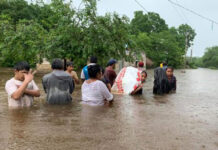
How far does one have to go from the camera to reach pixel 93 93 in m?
5.88

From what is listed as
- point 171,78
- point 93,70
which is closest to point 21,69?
point 93,70

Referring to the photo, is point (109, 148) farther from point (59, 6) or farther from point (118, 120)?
point (59, 6)

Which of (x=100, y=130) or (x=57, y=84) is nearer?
(x=100, y=130)

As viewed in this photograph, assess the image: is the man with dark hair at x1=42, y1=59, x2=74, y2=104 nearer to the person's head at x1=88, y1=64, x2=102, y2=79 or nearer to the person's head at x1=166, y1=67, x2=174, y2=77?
the person's head at x1=88, y1=64, x2=102, y2=79

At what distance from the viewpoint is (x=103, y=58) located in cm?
1616

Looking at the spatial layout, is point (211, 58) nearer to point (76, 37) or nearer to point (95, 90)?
point (76, 37)

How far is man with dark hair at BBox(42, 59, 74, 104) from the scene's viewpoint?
19.1 feet

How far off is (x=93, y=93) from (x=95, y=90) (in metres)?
0.13

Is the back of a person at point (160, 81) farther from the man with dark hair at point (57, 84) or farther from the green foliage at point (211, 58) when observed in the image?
the green foliage at point (211, 58)

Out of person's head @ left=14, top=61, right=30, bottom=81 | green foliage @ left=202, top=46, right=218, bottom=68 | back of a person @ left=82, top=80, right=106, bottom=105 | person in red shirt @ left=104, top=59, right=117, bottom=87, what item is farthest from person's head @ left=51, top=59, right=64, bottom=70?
green foliage @ left=202, top=46, right=218, bottom=68

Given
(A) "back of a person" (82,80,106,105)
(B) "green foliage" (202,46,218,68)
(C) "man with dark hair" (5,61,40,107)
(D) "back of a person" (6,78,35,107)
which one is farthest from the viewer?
(B) "green foliage" (202,46,218,68)

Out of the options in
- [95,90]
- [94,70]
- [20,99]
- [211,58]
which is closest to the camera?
[20,99]

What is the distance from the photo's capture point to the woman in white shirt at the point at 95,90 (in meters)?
5.67

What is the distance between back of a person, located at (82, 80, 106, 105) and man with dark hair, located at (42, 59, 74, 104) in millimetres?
394
